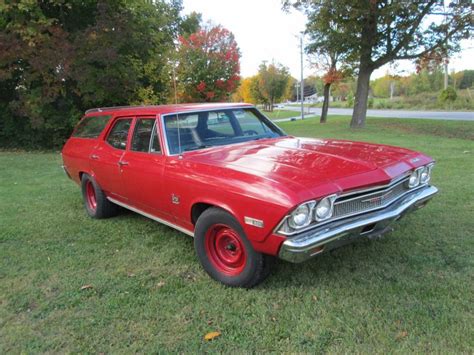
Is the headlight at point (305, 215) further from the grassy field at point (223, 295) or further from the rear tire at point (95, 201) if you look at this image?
the rear tire at point (95, 201)

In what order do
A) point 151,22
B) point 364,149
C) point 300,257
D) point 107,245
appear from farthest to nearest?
point 151,22, point 107,245, point 364,149, point 300,257

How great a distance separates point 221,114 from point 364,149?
1651 mm

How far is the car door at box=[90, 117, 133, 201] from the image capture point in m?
4.74

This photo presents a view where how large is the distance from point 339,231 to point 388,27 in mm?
15467

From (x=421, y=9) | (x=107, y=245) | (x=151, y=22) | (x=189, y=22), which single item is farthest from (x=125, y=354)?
(x=189, y=22)

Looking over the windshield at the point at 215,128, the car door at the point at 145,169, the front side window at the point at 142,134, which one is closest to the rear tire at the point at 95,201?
the car door at the point at 145,169

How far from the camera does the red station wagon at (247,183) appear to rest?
9.63ft

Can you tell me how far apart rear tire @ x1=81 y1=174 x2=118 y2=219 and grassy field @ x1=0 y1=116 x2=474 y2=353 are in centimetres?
27

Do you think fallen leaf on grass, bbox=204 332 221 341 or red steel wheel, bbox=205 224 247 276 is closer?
fallen leaf on grass, bbox=204 332 221 341

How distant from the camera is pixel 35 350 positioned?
2.76 metres

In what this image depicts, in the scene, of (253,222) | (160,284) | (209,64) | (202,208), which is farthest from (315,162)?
(209,64)

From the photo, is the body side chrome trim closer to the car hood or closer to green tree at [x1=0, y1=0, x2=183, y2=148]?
the car hood

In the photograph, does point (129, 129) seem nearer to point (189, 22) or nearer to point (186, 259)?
point (186, 259)

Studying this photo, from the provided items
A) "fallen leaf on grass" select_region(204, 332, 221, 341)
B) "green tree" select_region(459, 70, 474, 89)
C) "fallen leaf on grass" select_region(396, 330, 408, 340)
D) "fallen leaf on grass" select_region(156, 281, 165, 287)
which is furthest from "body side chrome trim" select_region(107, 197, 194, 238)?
"green tree" select_region(459, 70, 474, 89)
